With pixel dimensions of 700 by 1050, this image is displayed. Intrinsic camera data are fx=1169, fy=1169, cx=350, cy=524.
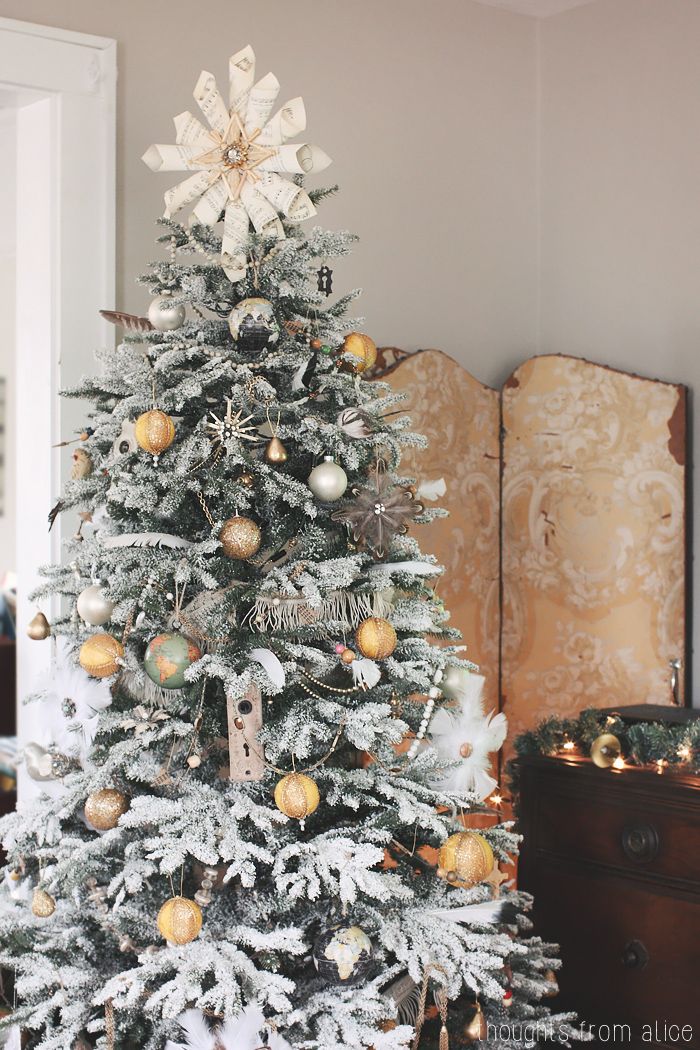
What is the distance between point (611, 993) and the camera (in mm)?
2322

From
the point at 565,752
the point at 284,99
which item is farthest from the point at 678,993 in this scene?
the point at 284,99

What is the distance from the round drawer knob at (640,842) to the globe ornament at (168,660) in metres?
1.07

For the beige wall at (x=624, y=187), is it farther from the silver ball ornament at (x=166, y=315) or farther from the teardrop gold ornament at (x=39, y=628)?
the teardrop gold ornament at (x=39, y=628)

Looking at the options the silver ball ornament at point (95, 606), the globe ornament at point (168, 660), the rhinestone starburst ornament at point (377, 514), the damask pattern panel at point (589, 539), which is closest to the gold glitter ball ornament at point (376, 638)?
the rhinestone starburst ornament at point (377, 514)

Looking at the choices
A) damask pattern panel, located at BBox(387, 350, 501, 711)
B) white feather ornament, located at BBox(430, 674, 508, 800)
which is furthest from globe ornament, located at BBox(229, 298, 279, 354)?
damask pattern panel, located at BBox(387, 350, 501, 711)

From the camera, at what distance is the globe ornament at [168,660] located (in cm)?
164

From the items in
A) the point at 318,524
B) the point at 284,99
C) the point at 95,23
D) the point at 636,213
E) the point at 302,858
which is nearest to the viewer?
the point at 302,858

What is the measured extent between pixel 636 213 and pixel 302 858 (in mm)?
1871

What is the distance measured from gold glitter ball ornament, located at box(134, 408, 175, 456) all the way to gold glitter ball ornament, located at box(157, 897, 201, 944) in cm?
64

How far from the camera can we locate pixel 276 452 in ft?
5.68

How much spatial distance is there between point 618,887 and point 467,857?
0.72 metres

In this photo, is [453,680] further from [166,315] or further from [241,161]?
[241,161]

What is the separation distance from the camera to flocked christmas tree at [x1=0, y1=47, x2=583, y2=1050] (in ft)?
5.34

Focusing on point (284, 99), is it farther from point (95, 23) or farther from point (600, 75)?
point (600, 75)
